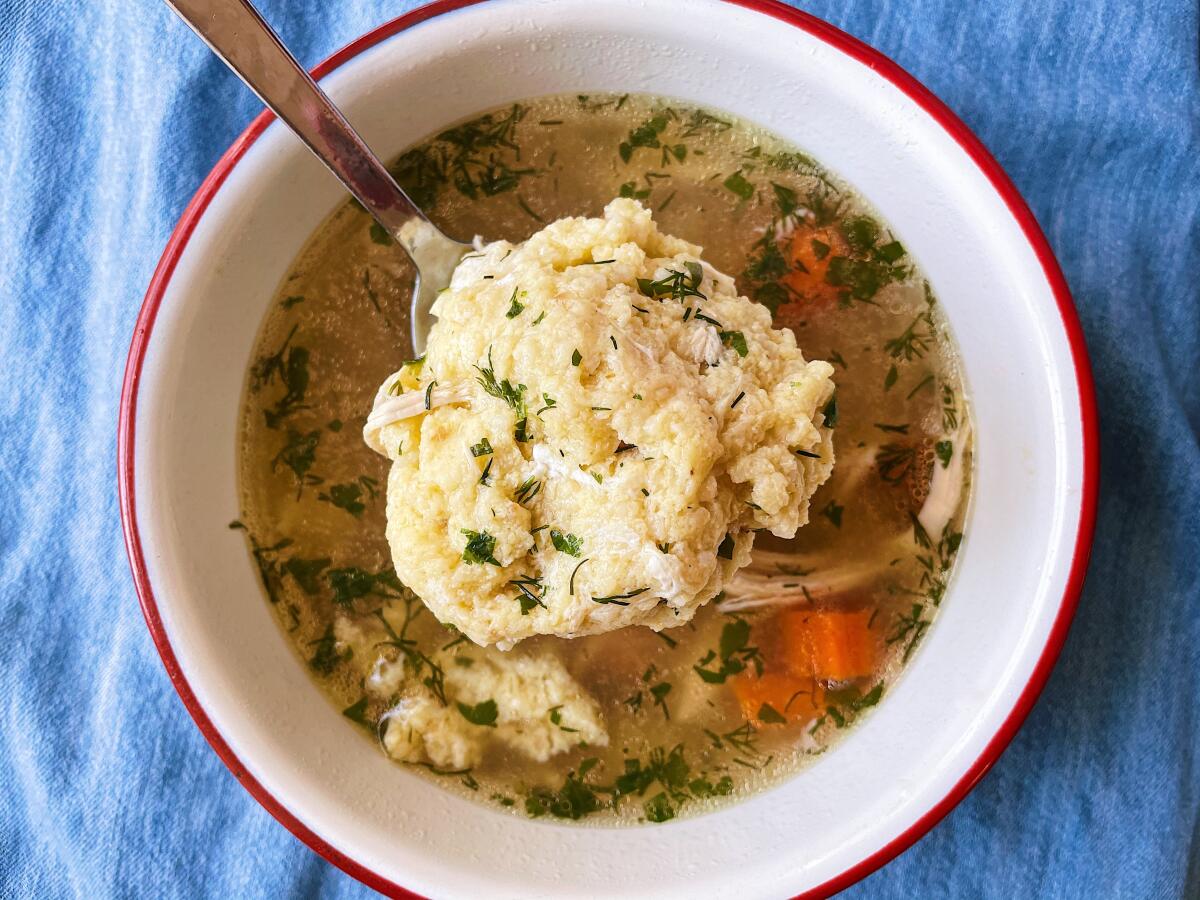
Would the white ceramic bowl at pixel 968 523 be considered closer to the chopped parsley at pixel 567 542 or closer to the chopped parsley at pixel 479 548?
the chopped parsley at pixel 479 548

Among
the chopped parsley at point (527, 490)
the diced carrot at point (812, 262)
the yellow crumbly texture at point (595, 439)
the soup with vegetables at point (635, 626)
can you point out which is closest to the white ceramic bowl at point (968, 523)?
the soup with vegetables at point (635, 626)

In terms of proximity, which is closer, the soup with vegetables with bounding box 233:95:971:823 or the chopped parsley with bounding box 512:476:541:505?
the chopped parsley with bounding box 512:476:541:505

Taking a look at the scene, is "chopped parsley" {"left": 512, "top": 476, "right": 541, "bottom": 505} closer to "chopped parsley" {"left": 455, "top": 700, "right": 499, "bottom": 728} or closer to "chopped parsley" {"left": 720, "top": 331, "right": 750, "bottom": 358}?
"chopped parsley" {"left": 720, "top": 331, "right": 750, "bottom": 358}

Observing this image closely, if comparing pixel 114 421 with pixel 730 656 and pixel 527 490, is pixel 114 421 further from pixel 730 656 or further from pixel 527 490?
pixel 730 656

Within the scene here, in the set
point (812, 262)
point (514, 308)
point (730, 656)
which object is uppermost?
point (514, 308)

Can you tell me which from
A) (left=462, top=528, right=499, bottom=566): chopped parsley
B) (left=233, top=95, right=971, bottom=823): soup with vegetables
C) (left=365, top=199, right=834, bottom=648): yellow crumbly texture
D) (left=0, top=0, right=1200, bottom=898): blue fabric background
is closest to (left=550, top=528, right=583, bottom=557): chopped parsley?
(left=365, top=199, right=834, bottom=648): yellow crumbly texture

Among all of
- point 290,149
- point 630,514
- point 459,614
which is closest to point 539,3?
point 290,149

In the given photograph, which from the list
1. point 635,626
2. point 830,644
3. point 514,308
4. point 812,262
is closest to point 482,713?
point 635,626
